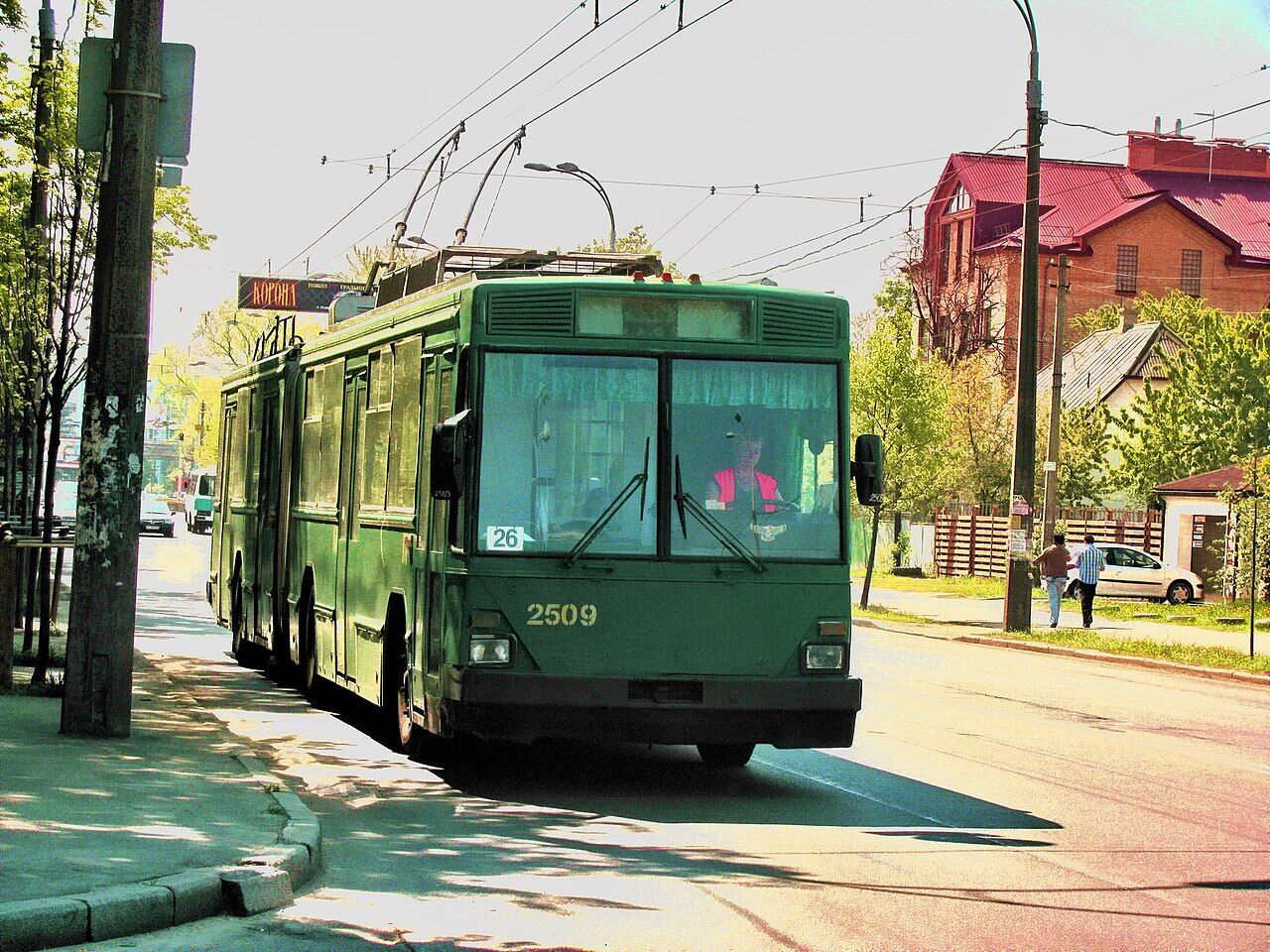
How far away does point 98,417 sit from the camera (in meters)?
12.4

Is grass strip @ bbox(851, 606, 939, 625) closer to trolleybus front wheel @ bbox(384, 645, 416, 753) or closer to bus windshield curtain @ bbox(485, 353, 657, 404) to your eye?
trolleybus front wheel @ bbox(384, 645, 416, 753)

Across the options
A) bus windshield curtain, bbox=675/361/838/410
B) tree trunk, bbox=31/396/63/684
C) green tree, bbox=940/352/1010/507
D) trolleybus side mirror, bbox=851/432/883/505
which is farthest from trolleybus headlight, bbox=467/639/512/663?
green tree, bbox=940/352/1010/507

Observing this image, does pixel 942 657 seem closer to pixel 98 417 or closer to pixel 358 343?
pixel 358 343

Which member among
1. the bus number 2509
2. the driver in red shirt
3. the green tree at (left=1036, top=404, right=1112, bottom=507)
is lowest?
the bus number 2509

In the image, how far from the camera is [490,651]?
1116 centimetres

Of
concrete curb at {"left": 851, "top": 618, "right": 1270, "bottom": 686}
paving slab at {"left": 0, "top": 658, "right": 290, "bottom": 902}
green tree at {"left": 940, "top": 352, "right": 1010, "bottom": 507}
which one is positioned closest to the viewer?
paving slab at {"left": 0, "top": 658, "right": 290, "bottom": 902}

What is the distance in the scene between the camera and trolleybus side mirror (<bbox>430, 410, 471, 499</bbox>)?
1102 centimetres

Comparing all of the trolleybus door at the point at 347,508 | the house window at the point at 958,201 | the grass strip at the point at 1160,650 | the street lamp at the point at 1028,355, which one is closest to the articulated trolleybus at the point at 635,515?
the trolleybus door at the point at 347,508

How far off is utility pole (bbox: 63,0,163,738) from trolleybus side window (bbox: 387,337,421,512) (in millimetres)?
1715

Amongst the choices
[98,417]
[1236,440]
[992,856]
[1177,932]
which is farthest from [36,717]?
[1236,440]

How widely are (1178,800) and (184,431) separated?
508 feet

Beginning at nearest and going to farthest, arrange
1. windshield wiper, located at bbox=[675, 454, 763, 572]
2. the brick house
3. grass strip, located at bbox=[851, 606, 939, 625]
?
windshield wiper, located at bbox=[675, 454, 763, 572]
grass strip, located at bbox=[851, 606, 939, 625]
the brick house

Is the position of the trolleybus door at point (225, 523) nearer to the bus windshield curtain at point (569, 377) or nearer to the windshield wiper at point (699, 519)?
the bus windshield curtain at point (569, 377)

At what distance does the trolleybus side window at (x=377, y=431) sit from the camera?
538 inches
